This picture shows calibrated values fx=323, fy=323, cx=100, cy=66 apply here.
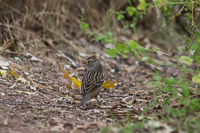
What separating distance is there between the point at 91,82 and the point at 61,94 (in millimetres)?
582

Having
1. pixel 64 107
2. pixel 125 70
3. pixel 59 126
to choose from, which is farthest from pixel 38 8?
pixel 59 126

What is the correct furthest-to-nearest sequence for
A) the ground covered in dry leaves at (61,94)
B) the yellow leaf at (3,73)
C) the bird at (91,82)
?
the yellow leaf at (3,73)
the bird at (91,82)
the ground covered in dry leaves at (61,94)

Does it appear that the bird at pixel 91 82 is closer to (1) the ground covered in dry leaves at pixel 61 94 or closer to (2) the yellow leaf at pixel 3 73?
(1) the ground covered in dry leaves at pixel 61 94

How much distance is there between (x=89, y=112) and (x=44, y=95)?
1093mm

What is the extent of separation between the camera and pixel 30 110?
179 inches

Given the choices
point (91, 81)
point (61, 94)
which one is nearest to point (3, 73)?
point (61, 94)

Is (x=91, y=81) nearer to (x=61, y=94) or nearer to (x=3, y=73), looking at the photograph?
(x=61, y=94)

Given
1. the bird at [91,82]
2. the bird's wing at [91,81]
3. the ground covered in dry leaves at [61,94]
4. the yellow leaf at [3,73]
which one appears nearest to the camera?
the ground covered in dry leaves at [61,94]

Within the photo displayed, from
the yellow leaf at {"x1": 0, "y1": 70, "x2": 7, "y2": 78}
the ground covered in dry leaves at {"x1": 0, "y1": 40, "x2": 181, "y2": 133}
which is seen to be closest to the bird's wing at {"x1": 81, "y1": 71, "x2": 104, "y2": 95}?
the ground covered in dry leaves at {"x1": 0, "y1": 40, "x2": 181, "y2": 133}

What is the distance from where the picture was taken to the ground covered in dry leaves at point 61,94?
13.1 ft

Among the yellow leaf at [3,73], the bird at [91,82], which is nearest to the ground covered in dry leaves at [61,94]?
the yellow leaf at [3,73]

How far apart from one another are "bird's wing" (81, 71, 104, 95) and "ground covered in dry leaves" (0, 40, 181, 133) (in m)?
0.25

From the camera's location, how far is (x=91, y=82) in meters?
5.86

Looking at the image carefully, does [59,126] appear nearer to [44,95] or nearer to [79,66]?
[44,95]
